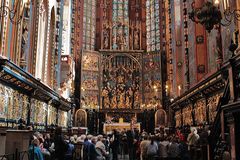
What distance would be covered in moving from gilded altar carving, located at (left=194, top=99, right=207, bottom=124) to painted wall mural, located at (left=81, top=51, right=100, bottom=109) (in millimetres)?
18699

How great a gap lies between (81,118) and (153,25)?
1506cm

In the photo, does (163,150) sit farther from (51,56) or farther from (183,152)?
(51,56)

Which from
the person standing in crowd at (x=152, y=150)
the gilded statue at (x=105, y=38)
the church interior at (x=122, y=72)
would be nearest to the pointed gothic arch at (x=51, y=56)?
the church interior at (x=122, y=72)

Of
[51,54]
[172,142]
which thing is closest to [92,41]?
[51,54]

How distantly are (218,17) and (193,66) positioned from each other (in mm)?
11955

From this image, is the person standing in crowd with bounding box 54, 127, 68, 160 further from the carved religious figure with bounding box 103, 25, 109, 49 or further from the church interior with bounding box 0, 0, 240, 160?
the carved religious figure with bounding box 103, 25, 109, 49

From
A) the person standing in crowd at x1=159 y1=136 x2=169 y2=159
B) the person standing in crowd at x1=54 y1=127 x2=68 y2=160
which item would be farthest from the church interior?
the person standing in crowd at x1=54 y1=127 x2=68 y2=160

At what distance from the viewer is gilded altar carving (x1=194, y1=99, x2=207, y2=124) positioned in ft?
54.1

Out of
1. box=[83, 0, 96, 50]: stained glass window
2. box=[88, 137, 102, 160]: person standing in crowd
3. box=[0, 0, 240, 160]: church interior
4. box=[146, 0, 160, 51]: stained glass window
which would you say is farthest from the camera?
box=[83, 0, 96, 50]: stained glass window

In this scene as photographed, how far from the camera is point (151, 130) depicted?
3403cm

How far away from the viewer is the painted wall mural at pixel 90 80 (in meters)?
35.5

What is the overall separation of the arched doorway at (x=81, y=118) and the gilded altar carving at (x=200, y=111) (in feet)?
58.0

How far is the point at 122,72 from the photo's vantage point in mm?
37469

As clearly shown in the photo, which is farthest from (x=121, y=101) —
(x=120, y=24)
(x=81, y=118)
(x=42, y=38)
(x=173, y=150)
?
(x=173, y=150)
